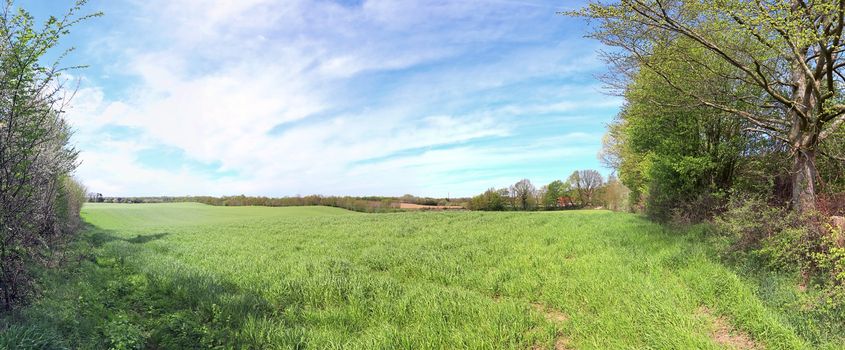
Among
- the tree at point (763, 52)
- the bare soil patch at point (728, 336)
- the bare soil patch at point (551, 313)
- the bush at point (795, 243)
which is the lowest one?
the bare soil patch at point (551, 313)

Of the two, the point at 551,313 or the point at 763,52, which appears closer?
the point at 551,313

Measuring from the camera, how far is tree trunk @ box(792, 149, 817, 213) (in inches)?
350

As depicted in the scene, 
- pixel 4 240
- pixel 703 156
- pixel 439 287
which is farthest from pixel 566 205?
pixel 4 240

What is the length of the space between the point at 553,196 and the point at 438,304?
64763 mm

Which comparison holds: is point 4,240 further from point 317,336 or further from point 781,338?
point 781,338

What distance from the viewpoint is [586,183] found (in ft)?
227

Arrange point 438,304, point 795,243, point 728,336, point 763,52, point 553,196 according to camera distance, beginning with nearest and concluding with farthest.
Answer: point 728,336, point 438,304, point 795,243, point 763,52, point 553,196

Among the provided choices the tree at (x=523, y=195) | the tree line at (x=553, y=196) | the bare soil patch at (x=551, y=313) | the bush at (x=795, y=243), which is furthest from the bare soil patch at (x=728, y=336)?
the tree at (x=523, y=195)

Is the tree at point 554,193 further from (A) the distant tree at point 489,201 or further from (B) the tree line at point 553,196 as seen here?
(A) the distant tree at point 489,201

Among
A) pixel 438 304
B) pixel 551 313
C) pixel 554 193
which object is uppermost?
pixel 554 193

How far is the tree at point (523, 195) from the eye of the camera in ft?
203

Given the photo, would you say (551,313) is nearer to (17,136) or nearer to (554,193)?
(17,136)

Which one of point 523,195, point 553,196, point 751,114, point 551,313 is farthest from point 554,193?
point 551,313

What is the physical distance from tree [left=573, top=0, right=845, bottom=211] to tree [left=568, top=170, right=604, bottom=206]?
188 feet
